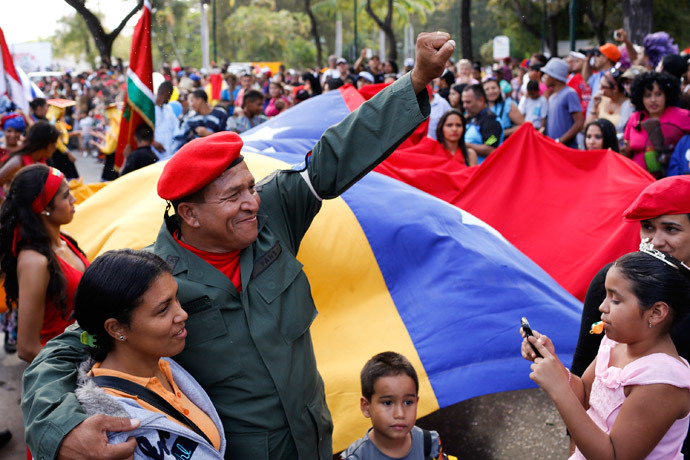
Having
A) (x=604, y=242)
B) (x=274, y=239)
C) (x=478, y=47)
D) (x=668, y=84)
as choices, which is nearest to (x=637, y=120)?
(x=668, y=84)

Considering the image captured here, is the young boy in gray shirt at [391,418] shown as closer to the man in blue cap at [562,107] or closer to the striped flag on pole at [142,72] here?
the striped flag on pole at [142,72]

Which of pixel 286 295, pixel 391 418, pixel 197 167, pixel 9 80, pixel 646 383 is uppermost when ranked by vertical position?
pixel 197 167

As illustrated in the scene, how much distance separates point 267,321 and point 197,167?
53 centimetres

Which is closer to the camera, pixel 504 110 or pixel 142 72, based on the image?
pixel 142 72

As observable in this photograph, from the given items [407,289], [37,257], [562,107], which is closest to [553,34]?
[562,107]

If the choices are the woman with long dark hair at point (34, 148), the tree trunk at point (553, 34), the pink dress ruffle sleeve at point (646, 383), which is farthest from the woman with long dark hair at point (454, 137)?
the tree trunk at point (553, 34)

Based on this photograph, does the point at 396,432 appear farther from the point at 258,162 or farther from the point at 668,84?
the point at 668,84

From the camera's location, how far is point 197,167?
7.31ft

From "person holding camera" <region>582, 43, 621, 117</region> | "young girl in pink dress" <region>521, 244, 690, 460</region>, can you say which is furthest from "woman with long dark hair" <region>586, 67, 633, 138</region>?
"young girl in pink dress" <region>521, 244, 690, 460</region>

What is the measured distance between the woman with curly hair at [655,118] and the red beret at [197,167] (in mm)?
4568

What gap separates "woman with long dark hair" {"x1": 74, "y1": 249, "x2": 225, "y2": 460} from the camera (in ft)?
6.17

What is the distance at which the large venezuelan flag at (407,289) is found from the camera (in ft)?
12.2

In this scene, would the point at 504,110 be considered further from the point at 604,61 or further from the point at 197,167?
the point at 197,167

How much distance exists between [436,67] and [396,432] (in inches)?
58.5
